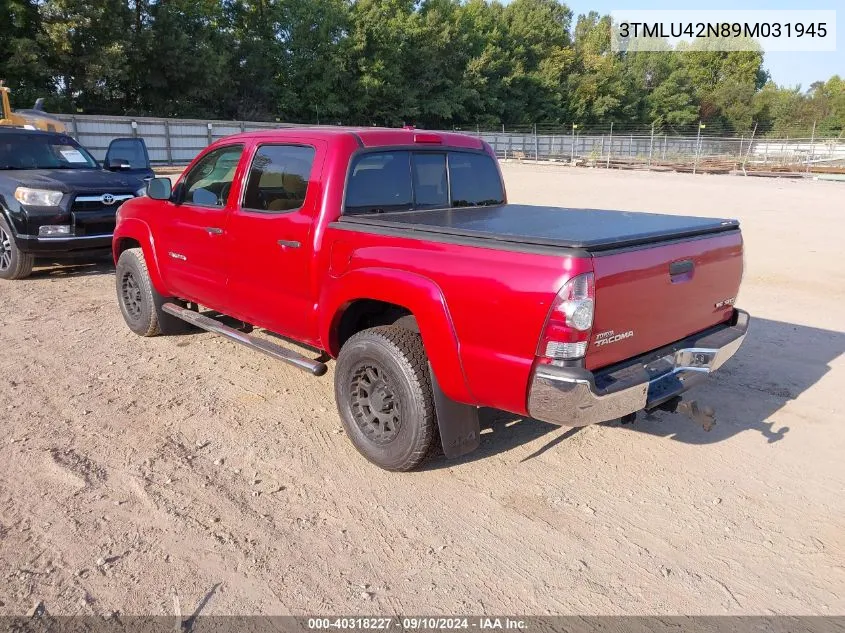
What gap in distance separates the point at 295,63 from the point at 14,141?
42144 millimetres

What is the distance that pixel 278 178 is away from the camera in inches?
164

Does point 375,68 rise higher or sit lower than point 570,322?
higher

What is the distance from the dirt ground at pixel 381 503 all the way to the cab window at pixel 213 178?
1.40 m

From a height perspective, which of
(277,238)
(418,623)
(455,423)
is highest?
(277,238)

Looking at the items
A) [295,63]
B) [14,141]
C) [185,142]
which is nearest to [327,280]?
[14,141]

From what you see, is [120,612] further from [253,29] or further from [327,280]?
[253,29]

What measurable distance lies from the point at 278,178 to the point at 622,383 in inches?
102

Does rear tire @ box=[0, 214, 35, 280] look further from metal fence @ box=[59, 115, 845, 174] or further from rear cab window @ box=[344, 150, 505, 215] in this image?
metal fence @ box=[59, 115, 845, 174]

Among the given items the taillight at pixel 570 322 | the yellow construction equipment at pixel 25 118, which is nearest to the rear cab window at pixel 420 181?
the taillight at pixel 570 322

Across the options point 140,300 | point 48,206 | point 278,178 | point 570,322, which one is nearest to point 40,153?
point 48,206

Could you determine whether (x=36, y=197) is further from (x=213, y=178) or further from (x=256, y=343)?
(x=256, y=343)

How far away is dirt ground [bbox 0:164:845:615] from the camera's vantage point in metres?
2.65

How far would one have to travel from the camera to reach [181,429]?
13.4 feet

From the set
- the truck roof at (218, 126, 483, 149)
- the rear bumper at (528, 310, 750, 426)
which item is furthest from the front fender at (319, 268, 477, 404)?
the truck roof at (218, 126, 483, 149)
